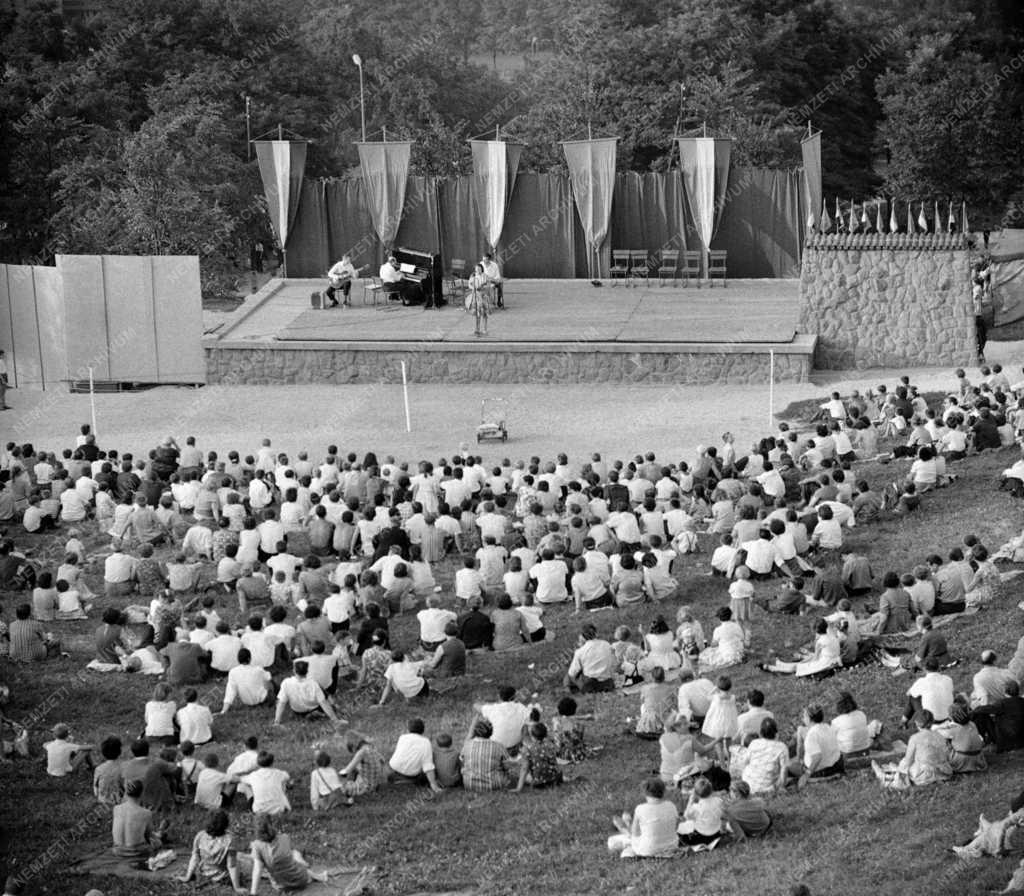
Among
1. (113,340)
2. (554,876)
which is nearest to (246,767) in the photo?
(554,876)

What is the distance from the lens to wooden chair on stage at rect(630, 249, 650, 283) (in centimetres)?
4222

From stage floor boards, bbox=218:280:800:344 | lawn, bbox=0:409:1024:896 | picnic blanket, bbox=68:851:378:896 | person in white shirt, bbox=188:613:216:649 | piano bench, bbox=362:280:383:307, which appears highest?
piano bench, bbox=362:280:383:307

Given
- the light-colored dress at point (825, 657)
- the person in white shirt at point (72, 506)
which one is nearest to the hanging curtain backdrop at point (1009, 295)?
the person in white shirt at point (72, 506)

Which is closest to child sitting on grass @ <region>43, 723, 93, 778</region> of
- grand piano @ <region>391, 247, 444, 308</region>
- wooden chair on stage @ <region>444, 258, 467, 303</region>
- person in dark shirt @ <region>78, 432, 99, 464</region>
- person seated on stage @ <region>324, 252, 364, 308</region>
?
person in dark shirt @ <region>78, 432, 99, 464</region>

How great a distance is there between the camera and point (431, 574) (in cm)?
2369

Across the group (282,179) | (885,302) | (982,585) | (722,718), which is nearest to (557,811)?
(722,718)

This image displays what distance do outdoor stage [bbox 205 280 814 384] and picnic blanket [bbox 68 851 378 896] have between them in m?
20.6

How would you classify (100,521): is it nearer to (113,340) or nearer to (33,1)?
(113,340)

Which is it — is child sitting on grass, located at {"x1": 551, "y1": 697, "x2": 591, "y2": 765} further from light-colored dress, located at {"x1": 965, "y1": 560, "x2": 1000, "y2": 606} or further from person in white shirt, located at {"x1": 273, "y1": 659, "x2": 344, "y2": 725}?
light-colored dress, located at {"x1": 965, "y1": 560, "x2": 1000, "y2": 606}

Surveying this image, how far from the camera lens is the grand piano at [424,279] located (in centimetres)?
3922

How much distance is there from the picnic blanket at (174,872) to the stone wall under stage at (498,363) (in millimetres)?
20658

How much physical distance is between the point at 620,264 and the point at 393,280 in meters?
5.78

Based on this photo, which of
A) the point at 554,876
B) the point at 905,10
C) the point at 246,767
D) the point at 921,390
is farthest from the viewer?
the point at 905,10

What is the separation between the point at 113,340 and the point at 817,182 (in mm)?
14384
